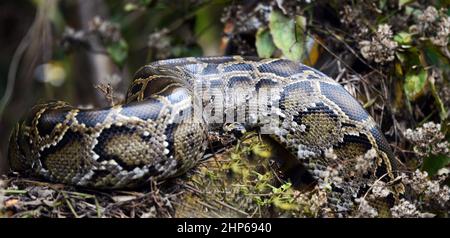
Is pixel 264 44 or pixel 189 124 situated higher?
pixel 264 44

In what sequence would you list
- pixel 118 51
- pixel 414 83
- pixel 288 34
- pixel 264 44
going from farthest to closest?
pixel 118 51
pixel 264 44
pixel 288 34
pixel 414 83

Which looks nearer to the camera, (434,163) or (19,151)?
(19,151)

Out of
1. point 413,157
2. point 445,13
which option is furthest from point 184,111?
point 445,13

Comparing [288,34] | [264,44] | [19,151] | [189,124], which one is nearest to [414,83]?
[288,34]

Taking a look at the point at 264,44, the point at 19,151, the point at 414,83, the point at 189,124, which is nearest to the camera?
the point at 189,124

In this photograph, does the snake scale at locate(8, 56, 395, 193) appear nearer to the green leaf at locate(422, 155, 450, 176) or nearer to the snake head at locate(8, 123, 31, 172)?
the snake head at locate(8, 123, 31, 172)

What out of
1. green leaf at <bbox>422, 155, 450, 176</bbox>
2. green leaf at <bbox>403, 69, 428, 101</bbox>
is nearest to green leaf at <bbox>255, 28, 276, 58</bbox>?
green leaf at <bbox>403, 69, 428, 101</bbox>

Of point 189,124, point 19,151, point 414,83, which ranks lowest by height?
point 19,151

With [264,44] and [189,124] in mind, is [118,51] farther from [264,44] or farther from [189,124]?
[189,124]
